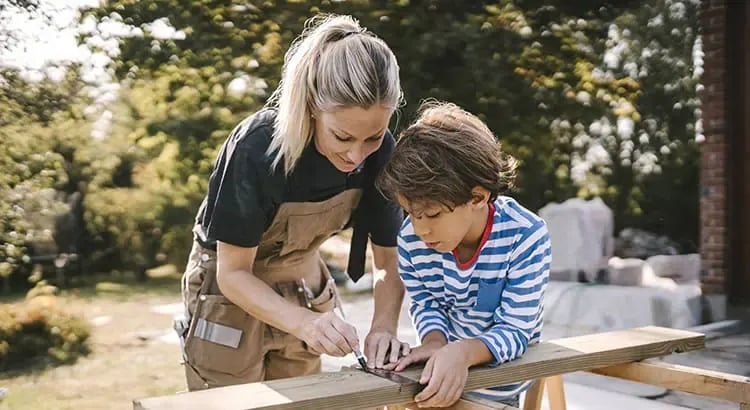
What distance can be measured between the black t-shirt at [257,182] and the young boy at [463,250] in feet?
0.55

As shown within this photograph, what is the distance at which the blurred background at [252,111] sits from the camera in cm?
528

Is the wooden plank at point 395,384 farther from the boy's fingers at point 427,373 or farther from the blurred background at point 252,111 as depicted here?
the blurred background at point 252,111

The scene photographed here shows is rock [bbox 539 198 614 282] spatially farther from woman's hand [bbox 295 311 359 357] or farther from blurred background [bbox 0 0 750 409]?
woman's hand [bbox 295 311 359 357]

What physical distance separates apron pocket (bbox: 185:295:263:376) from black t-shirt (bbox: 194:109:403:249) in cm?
15

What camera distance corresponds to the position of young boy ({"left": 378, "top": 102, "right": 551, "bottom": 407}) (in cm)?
164

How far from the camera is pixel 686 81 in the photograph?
7305mm

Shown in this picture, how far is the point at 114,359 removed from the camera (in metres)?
5.81

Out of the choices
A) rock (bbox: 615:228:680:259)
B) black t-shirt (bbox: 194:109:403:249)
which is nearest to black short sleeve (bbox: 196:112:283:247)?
black t-shirt (bbox: 194:109:403:249)

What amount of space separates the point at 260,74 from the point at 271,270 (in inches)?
170

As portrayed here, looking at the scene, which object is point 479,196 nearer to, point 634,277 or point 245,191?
point 245,191

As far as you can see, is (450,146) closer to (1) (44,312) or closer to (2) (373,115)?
(2) (373,115)

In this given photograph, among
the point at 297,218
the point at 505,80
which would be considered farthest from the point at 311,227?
the point at 505,80

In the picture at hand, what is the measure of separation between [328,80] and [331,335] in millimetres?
501

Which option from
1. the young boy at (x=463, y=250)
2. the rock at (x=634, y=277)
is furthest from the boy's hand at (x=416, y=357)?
the rock at (x=634, y=277)
